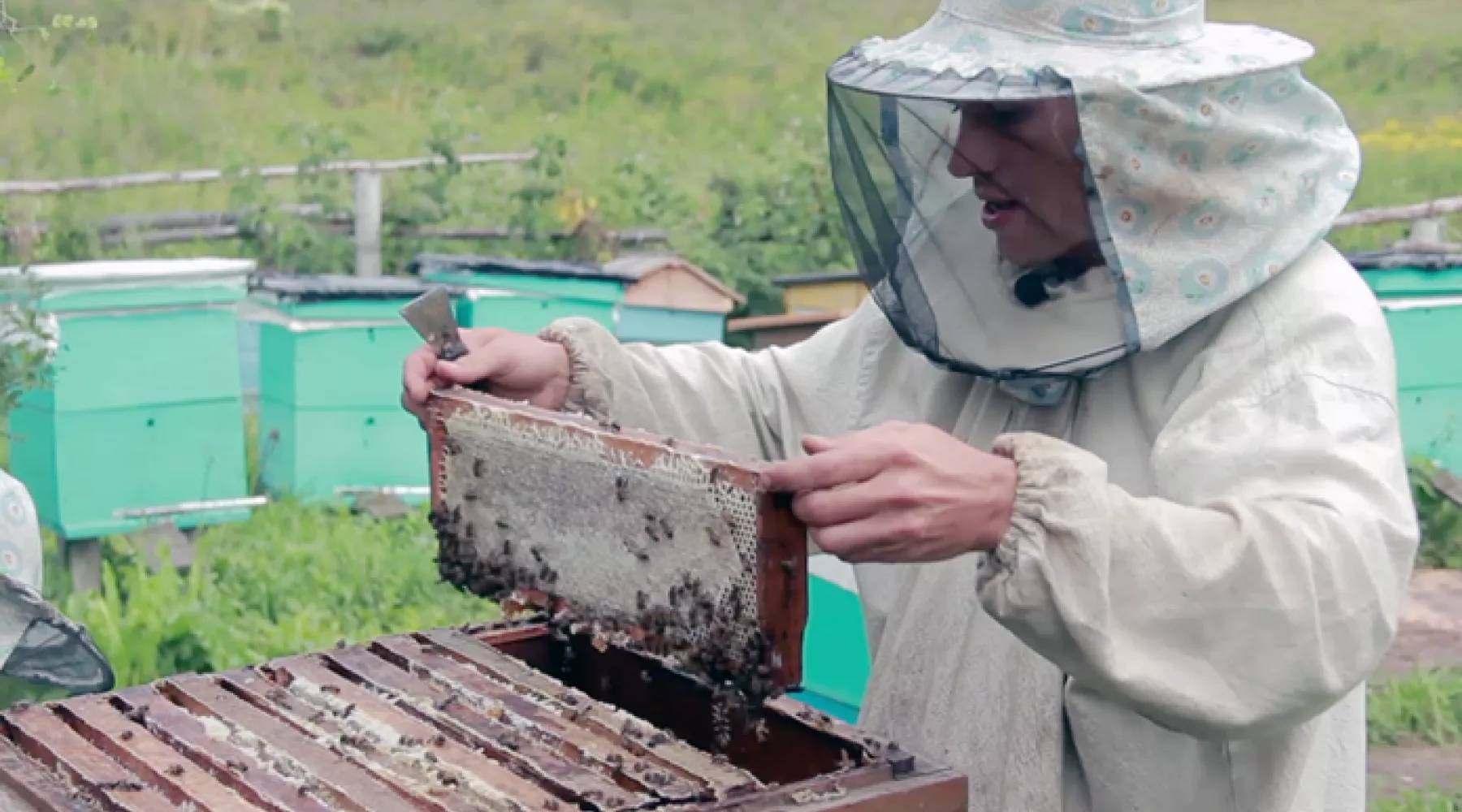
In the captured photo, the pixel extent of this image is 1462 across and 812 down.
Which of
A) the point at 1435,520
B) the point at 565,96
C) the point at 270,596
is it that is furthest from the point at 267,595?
the point at 565,96

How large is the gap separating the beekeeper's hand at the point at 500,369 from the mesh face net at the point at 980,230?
48 centimetres

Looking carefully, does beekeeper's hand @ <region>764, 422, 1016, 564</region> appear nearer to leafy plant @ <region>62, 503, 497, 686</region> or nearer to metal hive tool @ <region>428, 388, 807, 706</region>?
metal hive tool @ <region>428, 388, 807, 706</region>

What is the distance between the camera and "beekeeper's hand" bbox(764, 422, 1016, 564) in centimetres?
167

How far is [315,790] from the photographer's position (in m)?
1.81

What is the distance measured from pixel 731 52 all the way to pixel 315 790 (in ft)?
51.5

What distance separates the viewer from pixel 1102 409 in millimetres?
2137

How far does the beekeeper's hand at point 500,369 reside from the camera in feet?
7.84

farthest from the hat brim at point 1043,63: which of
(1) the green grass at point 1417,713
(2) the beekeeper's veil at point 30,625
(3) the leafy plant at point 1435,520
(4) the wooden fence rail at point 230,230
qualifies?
(4) the wooden fence rail at point 230,230

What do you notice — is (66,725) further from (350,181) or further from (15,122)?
(15,122)

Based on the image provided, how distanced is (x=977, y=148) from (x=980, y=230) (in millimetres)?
246

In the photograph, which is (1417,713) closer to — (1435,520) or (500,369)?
(1435,520)

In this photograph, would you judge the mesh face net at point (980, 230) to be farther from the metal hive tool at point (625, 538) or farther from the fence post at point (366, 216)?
the fence post at point (366, 216)

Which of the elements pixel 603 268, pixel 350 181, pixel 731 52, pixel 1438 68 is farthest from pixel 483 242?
pixel 1438 68

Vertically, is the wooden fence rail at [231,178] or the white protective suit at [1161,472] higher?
the white protective suit at [1161,472]
